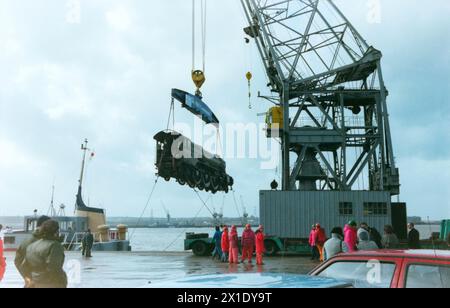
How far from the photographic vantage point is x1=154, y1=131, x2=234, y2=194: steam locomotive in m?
22.7

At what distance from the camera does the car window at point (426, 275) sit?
4.07m

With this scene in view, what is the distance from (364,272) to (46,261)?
3.81 m

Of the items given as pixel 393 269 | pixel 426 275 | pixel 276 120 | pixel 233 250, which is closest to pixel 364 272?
pixel 393 269

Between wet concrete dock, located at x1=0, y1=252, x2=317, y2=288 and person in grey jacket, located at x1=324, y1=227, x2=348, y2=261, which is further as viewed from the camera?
wet concrete dock, located at x1=0, y1=252, x2=317, y2=288

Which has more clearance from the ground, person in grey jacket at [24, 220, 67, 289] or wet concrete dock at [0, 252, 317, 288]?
person in grey jacket at [24, 220, 67, 289]

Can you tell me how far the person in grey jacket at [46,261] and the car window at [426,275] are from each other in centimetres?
407

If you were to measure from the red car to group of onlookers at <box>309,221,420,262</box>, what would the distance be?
677 millimetres

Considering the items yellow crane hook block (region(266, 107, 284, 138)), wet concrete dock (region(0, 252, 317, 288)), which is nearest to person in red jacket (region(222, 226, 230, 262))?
wet concrete dock (region(0, 252, 317, 288))

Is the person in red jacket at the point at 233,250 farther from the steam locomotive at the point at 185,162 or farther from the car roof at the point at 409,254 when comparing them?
the car roof at the point at 409,254

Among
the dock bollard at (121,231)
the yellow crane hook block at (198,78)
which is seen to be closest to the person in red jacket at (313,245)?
the yellow crane hook block at (198,78)

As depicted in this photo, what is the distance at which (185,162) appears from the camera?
937 inches

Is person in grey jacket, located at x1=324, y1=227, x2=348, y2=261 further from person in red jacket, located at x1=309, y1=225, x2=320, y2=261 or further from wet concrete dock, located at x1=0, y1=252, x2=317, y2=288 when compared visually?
person in red jacket, located at x1=309, y1=225, x2=320, y2=261
